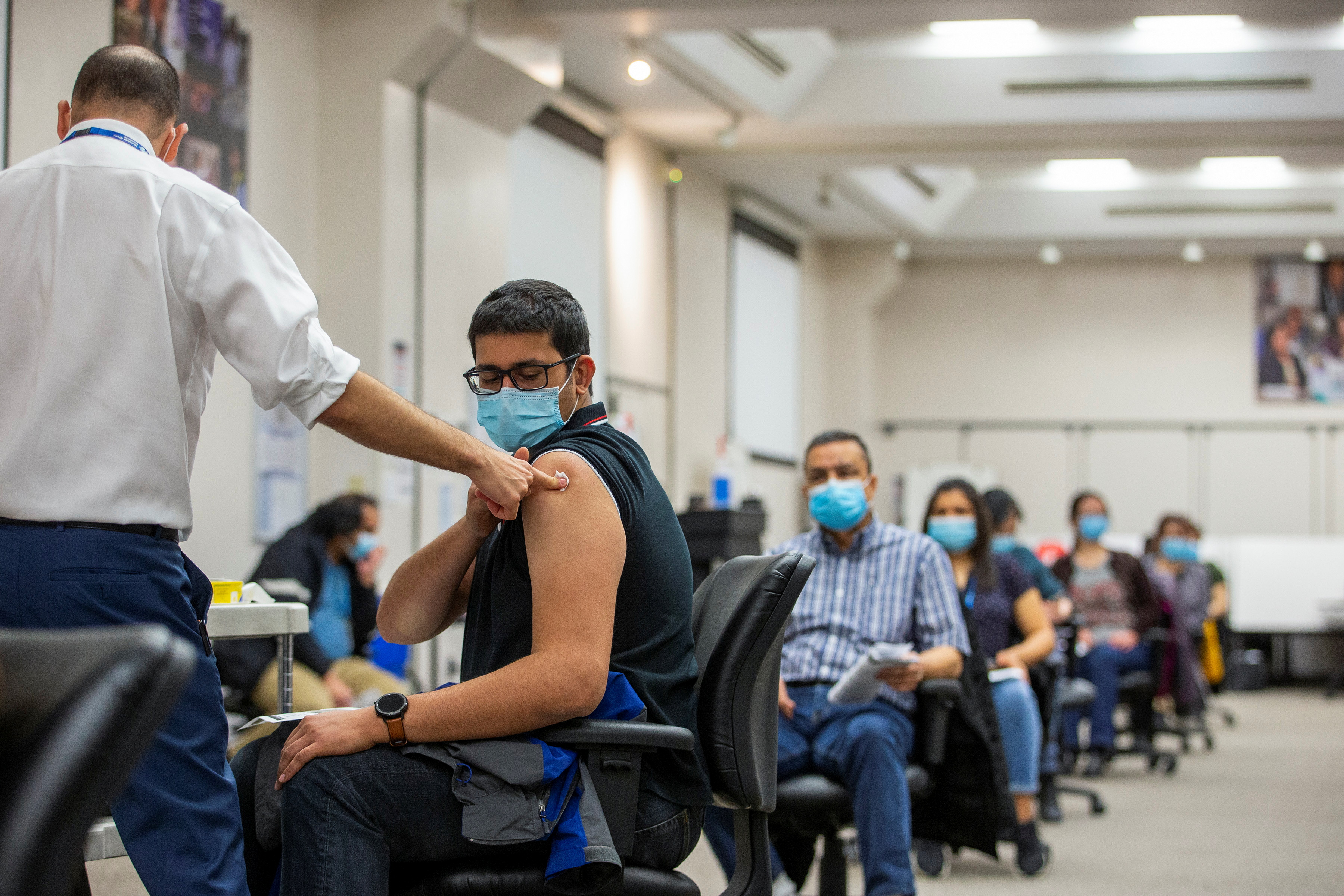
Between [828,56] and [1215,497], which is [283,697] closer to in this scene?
[828,56]

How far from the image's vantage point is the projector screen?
10.2m

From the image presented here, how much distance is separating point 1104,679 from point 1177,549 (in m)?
2.75

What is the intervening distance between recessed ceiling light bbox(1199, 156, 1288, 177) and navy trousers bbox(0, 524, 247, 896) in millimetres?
10257

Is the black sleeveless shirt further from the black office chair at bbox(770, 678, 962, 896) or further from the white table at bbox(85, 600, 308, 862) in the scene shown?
the black office chair at bbox(770, 678, 962, 896)

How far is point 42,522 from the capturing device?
70.6 inches

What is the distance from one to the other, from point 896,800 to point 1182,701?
445cm

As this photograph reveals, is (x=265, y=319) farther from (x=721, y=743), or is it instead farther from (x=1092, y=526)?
(x=1092, y=526)

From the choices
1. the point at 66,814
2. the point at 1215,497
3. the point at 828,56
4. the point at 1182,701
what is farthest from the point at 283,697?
the point at 1215,497

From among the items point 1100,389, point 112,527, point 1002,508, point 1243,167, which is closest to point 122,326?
point 112,527

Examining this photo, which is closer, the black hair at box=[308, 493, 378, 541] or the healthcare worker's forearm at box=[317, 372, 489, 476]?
the healthcare worker's forearm at box=[317, 372, 489, 476]

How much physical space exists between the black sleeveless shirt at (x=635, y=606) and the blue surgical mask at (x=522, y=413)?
2.4 inches

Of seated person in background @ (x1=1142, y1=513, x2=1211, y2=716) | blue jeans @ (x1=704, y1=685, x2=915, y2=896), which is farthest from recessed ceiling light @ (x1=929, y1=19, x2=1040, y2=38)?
blue jeans @ (x1=704, y1=685, x2=915, y2=896)

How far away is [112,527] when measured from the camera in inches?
71.5

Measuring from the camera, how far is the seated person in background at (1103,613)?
259 inches
